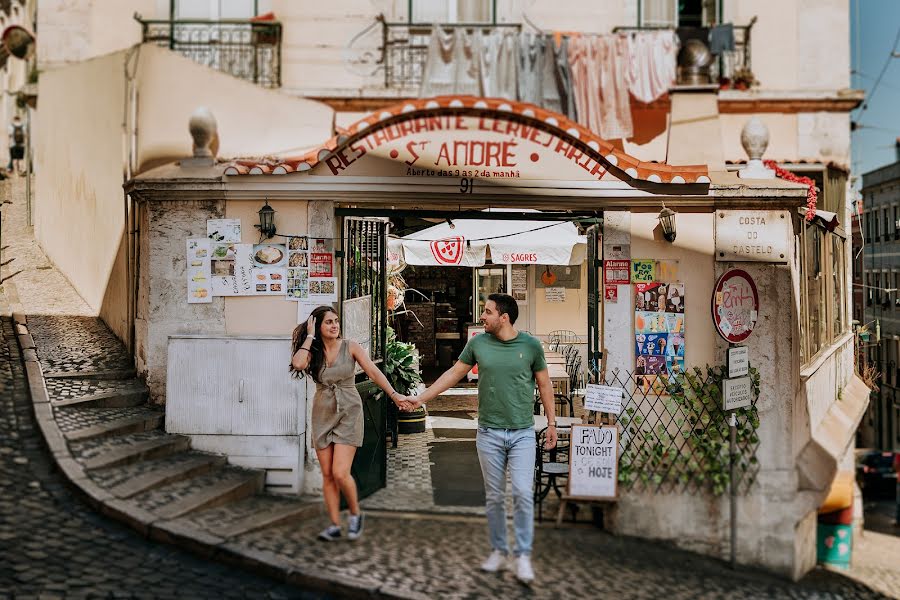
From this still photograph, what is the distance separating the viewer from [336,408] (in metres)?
6.64

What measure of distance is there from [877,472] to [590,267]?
2.99m

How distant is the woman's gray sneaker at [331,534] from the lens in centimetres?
675

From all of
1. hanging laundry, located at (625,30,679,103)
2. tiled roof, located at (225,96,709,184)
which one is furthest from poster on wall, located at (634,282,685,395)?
hanging laundry, located at (625,30,679,103)

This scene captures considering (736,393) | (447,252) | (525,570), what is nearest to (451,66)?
(447,252)

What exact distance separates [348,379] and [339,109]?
9587mm

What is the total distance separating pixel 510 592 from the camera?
6.05 m

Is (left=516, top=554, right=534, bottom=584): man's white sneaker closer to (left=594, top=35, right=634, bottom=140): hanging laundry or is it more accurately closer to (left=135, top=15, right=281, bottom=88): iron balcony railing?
(left=594, top=35, right=634, bottom=140): hanging laundry

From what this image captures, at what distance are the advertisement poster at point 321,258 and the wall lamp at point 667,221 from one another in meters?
2.96

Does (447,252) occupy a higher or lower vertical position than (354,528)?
higher

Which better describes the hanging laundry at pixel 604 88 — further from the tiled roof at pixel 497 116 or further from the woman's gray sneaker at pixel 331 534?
the woman's gray sneaker at pixel 331 534

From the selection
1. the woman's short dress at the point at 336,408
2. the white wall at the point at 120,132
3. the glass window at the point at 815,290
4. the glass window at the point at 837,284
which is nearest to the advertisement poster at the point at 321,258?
the woman's short dress at the point at 336,408

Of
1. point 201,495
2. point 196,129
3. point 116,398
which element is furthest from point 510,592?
point 196,129

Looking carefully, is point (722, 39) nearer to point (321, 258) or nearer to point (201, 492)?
point (321, 258)

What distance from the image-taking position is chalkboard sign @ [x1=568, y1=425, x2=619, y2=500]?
25.2ft
